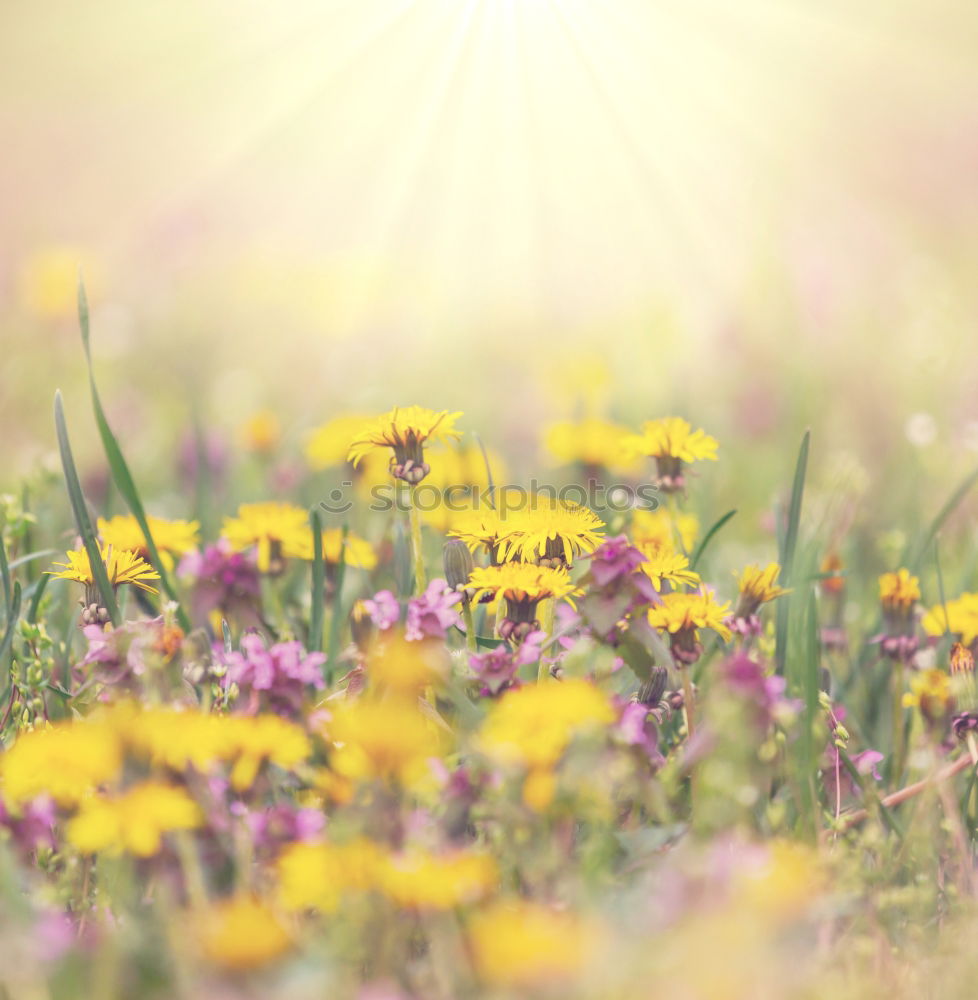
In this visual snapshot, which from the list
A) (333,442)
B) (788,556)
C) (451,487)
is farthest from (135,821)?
(333,442)

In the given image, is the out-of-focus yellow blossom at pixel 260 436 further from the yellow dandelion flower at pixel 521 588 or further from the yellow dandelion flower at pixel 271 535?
the yellow dandelion flower at pixel 521 588

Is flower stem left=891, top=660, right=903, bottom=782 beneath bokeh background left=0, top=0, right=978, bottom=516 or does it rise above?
beneath

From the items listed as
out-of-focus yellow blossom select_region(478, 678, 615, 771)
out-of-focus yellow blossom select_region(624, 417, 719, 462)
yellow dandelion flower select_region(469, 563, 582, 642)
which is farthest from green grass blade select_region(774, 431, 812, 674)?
out-of-focus yellow blossom select_region(478, 678, 615, 771)

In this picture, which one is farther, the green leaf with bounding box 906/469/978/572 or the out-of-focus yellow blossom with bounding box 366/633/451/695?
the green leaf with bounding box 906/469/978/572

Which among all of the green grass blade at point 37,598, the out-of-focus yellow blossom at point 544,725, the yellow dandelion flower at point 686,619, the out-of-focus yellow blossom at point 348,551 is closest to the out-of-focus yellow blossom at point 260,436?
the out-of-focus yellow blossom at point 348,551

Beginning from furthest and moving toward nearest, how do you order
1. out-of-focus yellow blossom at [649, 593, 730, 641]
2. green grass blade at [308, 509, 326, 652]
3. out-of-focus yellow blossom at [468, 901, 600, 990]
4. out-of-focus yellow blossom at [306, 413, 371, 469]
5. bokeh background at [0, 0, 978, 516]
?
bokeh background at [0, 0, 978, 516], out-of-focus yellow blossom at [306, 413, 371, 469], green grass blade at [308, 509, 326, 652], out-of-focus yellow blossom at [649, 593, 730, 641], out-of-focus yellow blossom at [468, 901, 600, 990]

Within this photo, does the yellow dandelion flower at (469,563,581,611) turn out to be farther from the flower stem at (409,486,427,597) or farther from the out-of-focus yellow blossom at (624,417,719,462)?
the out-of-focus yellow blossom at (624,417,719,462)

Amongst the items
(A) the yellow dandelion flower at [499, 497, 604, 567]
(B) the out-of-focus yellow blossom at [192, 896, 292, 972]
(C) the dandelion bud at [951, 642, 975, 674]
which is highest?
(A) the yellow dandelion flower at [499, 497, 604, 567]
